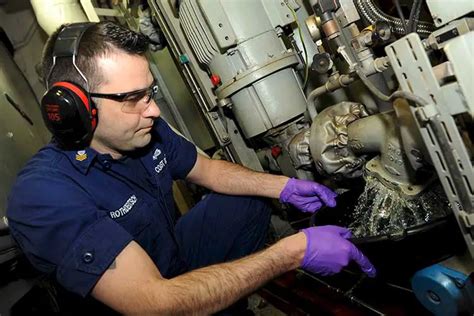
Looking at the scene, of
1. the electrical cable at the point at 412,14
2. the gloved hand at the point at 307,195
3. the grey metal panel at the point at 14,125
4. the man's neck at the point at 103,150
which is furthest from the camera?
the grey metal panel at the point at 14,125

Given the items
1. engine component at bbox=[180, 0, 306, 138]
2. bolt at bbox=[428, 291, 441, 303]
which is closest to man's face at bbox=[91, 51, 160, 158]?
engine component at bbox=[180, 0, 306, 138]

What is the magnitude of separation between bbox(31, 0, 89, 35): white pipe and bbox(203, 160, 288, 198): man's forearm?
1.24 meters

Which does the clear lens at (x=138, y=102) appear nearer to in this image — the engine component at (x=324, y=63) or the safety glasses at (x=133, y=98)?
the safety glasses at (x=133, y=98)

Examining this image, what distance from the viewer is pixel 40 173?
1.07m

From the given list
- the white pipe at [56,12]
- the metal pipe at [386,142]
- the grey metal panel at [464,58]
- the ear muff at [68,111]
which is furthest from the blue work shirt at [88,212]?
the white pipe at [56,12]

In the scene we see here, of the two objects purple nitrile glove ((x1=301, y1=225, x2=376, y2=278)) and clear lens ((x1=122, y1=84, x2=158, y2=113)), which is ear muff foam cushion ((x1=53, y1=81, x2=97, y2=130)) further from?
purple nitrile glove ((x1=301, y1=225, x2=376, y2=278))

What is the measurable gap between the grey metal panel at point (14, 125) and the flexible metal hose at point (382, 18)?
1.72 metres

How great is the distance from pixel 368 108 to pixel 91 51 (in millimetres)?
963

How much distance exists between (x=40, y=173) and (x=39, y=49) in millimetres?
2480

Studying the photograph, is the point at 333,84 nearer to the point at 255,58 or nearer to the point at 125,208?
the point at 255,58

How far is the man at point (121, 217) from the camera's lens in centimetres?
97

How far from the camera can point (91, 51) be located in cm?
108

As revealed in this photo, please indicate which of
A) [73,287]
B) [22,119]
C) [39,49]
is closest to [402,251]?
[73,287]

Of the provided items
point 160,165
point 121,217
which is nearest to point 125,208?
point 121,217
